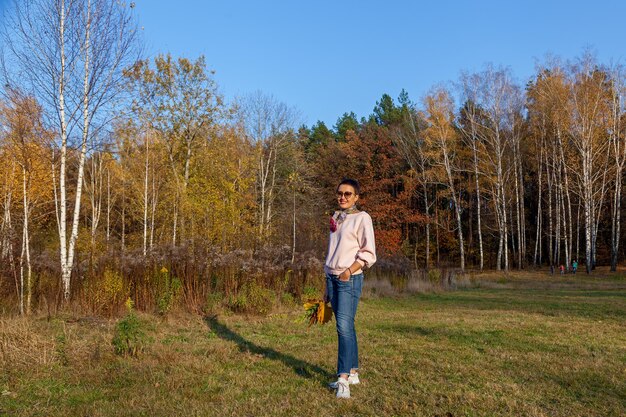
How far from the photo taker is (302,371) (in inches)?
197

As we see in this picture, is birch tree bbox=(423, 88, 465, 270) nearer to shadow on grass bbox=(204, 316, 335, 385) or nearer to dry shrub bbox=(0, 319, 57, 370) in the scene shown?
shadow on grass bbox=(204, 316, 335, 385)

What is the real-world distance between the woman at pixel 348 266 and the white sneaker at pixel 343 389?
108mm

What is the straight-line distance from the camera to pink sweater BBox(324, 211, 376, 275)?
14.1 ft

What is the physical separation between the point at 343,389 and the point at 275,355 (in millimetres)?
1844

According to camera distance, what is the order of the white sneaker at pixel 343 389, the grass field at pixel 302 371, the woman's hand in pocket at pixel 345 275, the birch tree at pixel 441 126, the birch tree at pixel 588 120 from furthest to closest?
the birch tree at pixel 441 126 → the birch tree at pixel 588 120 → the woman's hand in pocket at pixel 345 275 → the white sneaker at pixel 343 389 → the grass field at pixel 302 371

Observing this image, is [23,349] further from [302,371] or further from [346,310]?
[346,310]

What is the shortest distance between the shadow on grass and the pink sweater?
1.10m

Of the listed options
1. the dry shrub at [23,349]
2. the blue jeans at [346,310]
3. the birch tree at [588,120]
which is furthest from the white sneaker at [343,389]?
the birch tree at [588,120]

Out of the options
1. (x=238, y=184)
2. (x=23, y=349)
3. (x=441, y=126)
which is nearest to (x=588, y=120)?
(x=441, y=126)

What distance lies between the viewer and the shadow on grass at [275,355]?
484cm

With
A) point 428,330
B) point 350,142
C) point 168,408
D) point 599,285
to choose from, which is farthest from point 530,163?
point 168,408

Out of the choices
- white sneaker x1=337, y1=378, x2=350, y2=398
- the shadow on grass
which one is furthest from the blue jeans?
the shadow on grass

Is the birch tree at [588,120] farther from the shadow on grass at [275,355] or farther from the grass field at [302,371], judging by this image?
the shadow on grass at [275,355]

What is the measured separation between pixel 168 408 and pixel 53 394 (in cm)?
109
